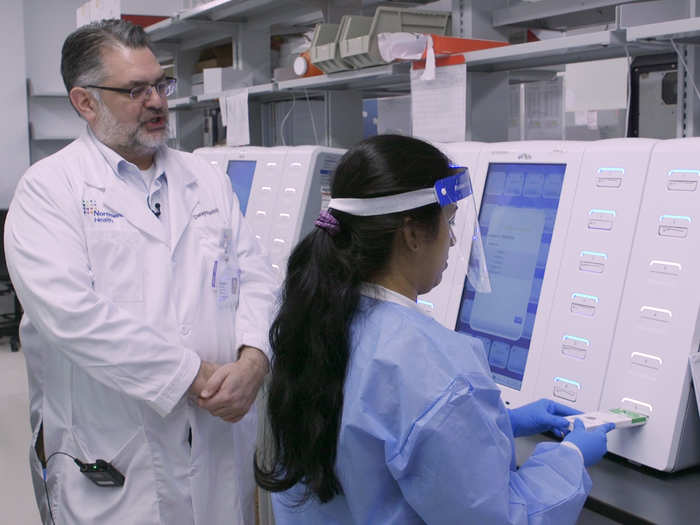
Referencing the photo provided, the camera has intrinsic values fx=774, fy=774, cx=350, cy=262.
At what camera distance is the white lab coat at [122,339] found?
1.59m

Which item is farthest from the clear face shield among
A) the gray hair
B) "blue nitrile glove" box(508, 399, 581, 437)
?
the gray hair

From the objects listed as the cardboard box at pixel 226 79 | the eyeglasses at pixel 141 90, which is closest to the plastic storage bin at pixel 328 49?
the eyeglasses at pixel 141 90

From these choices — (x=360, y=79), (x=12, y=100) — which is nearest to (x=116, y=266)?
(x=360, y=79)

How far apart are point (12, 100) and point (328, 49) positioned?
196 inches

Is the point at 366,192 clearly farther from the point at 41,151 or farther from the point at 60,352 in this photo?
the point at 41,151

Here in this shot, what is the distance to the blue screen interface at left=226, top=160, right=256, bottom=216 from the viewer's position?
2775 millimetres

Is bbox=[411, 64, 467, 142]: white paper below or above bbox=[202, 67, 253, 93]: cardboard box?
below

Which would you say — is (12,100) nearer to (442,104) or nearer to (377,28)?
(377,28)

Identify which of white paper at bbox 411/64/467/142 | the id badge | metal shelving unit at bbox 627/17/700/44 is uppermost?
metal shelving unit at bbox 627/17/700/44

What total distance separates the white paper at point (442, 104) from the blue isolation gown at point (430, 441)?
1028 millimetres

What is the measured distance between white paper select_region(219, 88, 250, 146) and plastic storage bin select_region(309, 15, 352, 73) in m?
0.70

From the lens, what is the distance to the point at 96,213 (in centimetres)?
170

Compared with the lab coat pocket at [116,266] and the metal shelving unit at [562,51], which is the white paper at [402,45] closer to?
the metal shelving unit at [562,51]

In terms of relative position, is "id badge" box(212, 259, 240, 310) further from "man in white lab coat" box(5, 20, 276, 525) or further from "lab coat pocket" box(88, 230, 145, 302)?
"lab coat pocket" box(88, 230, 145, 302)
